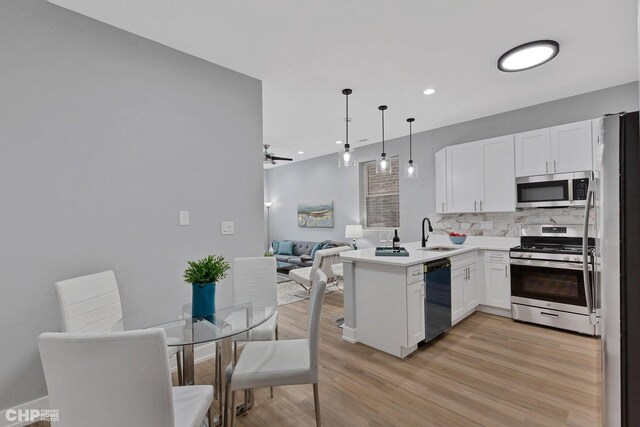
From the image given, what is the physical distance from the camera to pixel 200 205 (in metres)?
2.71

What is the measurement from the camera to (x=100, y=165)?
2191 millimetres

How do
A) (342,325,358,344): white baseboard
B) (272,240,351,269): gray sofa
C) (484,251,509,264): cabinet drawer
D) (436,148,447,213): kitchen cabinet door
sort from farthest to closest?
(272,240,351,269): gray sofa → (436,148,447,213): kitchen cabinet door → (484,251,509,264): cabinet drawer → (342,325,358,344): white baseboard

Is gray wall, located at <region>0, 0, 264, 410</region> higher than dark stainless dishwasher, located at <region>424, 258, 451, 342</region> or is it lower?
higher

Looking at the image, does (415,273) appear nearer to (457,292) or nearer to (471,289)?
(457,292)

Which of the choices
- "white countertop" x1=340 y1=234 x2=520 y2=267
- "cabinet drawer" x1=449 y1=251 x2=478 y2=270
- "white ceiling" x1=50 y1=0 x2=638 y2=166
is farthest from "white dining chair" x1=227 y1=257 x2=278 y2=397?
"cabinet drawer" x1=449 y1=251 x2=478 y2=270

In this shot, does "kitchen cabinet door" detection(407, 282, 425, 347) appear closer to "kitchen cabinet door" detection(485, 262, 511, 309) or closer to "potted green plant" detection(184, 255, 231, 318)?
"kitchen cabinet door" detection(485, 262, 511, 309)

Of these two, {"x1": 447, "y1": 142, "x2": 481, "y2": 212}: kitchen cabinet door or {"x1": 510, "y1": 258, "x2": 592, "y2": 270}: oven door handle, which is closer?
{"x1": 510, "y1": 258, "x2": 592, "y2": 270}: oven door handle

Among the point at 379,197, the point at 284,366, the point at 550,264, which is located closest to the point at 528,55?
the point at 550,264

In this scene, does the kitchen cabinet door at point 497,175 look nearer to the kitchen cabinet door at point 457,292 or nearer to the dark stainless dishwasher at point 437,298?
the kitchen cabinet door at point 457,292

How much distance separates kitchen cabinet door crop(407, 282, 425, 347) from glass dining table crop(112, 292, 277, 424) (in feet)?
4.33

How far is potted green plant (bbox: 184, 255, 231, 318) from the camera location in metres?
1.67

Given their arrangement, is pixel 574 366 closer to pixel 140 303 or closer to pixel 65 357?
pixel 65 357

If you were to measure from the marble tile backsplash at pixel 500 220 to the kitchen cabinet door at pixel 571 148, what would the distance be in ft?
1.97

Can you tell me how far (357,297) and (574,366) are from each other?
1.95m
